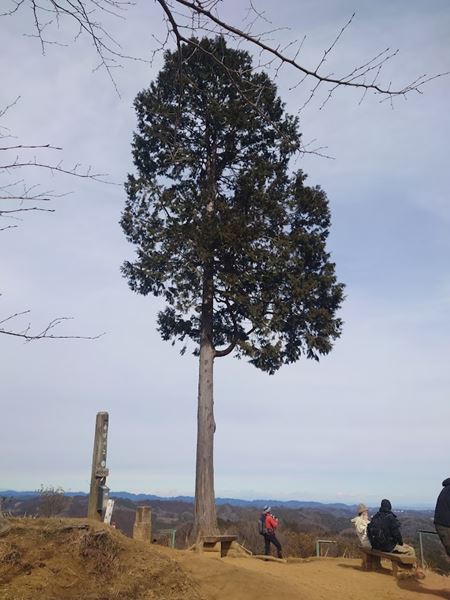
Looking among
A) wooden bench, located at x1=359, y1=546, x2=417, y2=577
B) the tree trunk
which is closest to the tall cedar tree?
the tree trunk

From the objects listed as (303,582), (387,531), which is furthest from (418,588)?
(303,582)

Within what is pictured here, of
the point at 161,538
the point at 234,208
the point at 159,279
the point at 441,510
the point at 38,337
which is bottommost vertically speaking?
the point at 161,538

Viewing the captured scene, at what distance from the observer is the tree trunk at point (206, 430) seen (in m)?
15.1

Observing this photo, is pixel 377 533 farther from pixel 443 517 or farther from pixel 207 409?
pixel 207 409

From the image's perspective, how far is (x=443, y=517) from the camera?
25.1ft

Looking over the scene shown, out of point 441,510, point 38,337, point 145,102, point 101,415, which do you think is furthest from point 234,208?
point 38,337

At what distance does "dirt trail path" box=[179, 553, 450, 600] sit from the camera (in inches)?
295

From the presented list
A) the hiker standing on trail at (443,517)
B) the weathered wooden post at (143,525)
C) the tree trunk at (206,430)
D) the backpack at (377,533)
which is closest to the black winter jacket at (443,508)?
the hiker standing on trail at (443,517)

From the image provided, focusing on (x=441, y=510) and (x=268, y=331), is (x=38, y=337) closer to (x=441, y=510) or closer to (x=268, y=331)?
(x=441, y=510)

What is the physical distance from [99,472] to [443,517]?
18.9 ft

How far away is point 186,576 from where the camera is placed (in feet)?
23.7

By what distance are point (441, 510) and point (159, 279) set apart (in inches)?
440

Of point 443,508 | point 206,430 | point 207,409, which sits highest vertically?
point 207,409

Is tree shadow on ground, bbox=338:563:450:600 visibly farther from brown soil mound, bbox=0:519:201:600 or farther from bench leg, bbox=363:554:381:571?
brown soil mound, bbox=0:519:201:600
